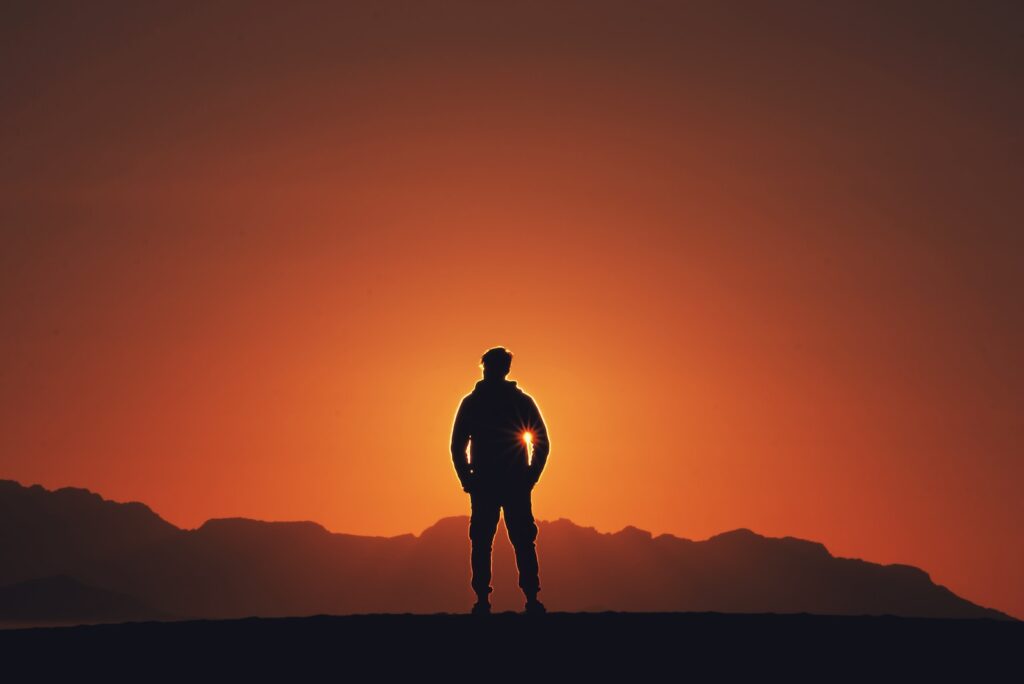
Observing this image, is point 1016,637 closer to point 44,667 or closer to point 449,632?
point 449,632

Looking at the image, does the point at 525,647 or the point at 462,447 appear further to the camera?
the point at 462,447

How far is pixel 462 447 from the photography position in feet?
61.3

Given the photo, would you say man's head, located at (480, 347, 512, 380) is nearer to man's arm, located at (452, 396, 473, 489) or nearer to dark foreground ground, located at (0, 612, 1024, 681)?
man's arm, located at (452, 396, 473, 489)

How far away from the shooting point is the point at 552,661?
1322 centimetres

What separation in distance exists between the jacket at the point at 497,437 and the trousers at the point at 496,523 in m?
0.14

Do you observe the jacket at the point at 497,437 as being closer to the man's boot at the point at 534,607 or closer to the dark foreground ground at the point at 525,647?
the man's boot at the point at 534,607

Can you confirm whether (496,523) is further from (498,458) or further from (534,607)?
(534,607)

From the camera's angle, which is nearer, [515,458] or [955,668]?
[955,668]

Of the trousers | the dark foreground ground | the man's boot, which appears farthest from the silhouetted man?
the dark foreground ground

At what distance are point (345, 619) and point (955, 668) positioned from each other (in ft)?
22.8

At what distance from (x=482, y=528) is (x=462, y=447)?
3.52 feet

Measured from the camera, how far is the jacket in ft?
60.7

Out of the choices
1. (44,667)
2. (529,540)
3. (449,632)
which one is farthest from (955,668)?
(44,667)

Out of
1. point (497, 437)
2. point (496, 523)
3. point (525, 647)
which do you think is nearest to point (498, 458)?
point (497, 437)
